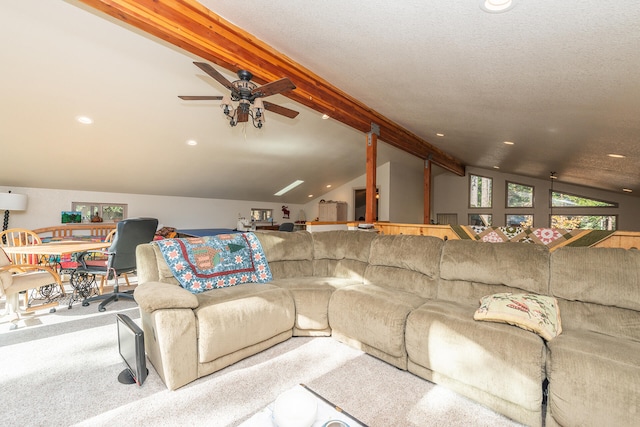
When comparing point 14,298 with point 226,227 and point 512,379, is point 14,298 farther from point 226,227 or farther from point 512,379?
point 226,227

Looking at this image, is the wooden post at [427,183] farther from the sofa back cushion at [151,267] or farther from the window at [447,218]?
the sofa back cushion at [151,267]

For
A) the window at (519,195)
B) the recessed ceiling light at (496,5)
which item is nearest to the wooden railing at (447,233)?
the recessed ceiling light at (496,5)

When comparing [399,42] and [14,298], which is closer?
[399,42]

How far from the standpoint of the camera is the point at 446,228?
11.3 feet

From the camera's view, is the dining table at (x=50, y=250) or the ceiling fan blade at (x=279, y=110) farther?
the ceiling fan blade at (x=279, y=110)

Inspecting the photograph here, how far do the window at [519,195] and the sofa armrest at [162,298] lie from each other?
32.3ft

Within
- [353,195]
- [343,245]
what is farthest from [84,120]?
[353,195]

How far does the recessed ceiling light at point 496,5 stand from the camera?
153cm

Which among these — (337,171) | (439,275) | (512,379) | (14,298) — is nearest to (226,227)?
(337,171)

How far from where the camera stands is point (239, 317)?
2096mm

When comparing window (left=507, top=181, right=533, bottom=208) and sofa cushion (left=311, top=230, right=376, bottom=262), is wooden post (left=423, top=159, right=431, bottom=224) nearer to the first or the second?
window (left=507, top=181, right=533, bottom=208)

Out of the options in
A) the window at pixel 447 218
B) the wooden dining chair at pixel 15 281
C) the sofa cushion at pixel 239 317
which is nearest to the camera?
the sofa cushion at pixel 239 317

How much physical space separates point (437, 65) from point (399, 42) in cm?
49

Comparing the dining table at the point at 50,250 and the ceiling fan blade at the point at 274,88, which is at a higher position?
the ceiling fan blade at the point at 274,88
